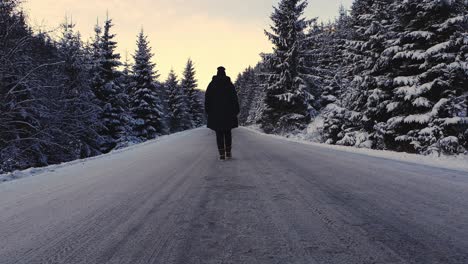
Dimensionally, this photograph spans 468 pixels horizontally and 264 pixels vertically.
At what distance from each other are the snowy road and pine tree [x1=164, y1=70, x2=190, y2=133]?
47302mm

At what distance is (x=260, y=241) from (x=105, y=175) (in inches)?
164

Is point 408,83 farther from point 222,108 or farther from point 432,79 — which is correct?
point 222,108

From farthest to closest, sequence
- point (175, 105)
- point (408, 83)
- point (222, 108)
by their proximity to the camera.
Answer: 1. point (175, 105)
2. point (408, 83)
3. point (222, 108)

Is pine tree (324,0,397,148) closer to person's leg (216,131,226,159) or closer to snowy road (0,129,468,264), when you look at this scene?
person's leg (216,131,226,159)

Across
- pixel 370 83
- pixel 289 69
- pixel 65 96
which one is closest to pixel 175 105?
pixel 289 69

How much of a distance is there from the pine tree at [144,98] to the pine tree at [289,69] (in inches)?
574

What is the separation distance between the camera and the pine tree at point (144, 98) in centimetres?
3177

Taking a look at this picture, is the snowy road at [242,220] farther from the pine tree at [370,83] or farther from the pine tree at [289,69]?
the pine tree at [289,69]

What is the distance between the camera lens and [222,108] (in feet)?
24.1

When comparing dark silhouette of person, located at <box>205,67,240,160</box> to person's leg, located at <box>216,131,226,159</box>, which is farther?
dark silhouette of person, located at <box>205,67,240,160</box>

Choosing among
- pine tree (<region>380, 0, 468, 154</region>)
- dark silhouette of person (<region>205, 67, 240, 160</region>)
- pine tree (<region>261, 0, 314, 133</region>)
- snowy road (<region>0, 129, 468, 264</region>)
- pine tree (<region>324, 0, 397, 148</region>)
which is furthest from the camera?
pine tree (<region>261, 0, 314, 133</region>)

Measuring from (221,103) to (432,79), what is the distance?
7476 millimetres

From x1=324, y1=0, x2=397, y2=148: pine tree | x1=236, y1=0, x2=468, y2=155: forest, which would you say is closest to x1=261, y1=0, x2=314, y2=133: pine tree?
x1=236, y1=0, x2=468, y2=155: forest

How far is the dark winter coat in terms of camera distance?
7293 mm
